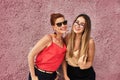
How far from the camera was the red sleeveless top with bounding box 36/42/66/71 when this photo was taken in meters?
1.56

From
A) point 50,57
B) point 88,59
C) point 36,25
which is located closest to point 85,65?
point 88,59

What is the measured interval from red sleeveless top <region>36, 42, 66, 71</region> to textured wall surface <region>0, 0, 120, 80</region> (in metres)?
0.26

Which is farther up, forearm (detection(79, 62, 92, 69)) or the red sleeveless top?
the red sleeveless top

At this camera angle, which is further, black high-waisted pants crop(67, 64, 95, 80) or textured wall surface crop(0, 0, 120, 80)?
textured wall surface crop(0, 0, 120, 80)

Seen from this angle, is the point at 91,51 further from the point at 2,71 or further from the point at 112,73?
the point at 2,71

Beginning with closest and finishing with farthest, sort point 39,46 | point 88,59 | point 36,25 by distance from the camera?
point 39,46 < point 88,59 < point 36,25

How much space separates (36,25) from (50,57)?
12.9 inches

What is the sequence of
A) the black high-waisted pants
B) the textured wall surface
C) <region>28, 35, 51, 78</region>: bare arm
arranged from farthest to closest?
the textured wall surface
the black high-waisted pants
<region>28, 35, 51, 78</region>: bare arm

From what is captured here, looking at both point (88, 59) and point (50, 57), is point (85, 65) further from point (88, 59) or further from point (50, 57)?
point (50, 57)

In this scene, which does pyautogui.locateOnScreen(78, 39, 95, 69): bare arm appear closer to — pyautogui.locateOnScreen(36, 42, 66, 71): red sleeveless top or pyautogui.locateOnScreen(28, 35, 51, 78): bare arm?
pyautogui.locateOnScreen(36, 42, 66, 71): red sleeveless top

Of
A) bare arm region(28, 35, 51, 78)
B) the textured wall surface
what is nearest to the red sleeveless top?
bare arm region(28, 35, 51, 78)

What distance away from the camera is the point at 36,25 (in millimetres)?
1812

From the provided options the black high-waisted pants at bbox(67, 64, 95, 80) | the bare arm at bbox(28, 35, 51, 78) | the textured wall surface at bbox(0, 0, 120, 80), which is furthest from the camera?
the textured wall surface at bbox(0, 0, 120, 80)

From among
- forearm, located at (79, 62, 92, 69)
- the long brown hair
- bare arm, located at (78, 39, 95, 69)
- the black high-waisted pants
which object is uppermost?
the long brown hair
